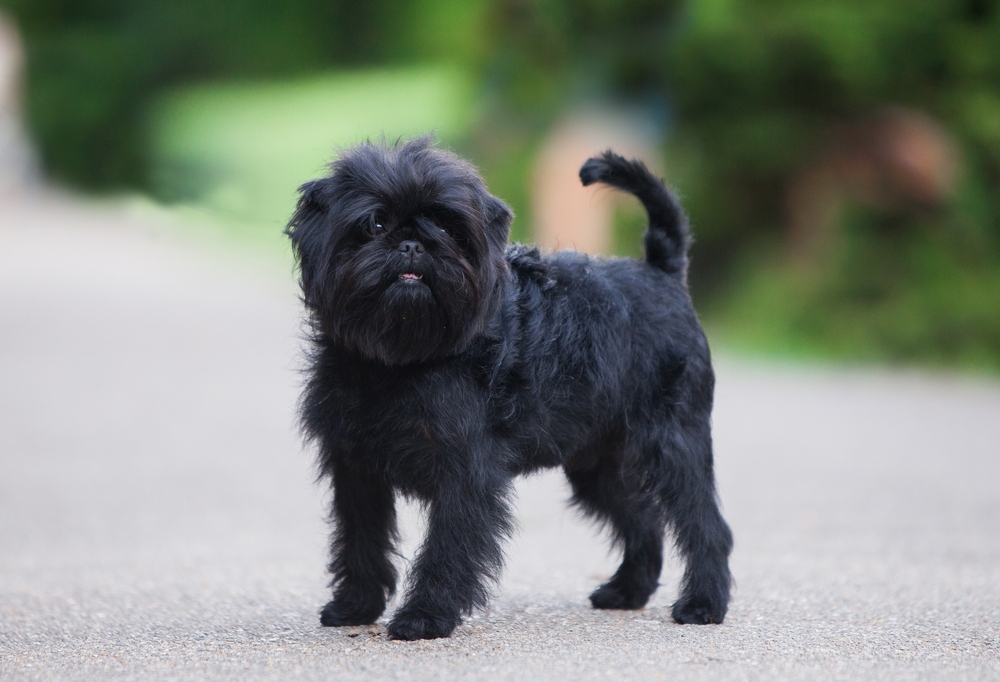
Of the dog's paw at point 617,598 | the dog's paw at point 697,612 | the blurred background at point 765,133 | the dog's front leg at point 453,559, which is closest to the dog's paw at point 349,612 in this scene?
the dog's front leg at point 453,559

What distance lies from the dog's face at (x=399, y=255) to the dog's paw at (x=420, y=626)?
0.94m

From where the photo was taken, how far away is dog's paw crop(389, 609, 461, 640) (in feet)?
12.9

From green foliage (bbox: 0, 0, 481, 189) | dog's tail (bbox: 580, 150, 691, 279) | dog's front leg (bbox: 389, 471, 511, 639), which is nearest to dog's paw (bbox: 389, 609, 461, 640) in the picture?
dog's front leg (bbox: 389, 471, 511, 639)

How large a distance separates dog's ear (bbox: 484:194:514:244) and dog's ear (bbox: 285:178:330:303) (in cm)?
57

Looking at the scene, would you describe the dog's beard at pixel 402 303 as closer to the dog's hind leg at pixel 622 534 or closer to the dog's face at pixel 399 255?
the dog's face at pixel 399 255

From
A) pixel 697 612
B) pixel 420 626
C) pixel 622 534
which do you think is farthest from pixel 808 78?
pixel 420 626

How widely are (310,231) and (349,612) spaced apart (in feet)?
4.97

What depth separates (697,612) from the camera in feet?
14.4

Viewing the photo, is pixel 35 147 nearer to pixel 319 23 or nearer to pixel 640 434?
pixel 319 23

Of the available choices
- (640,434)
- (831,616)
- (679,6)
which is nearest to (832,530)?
(831,616)

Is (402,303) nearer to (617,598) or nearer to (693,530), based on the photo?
(693,530)

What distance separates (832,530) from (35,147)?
593cm

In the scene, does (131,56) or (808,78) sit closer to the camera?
(131,56)

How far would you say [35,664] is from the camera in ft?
12.1
